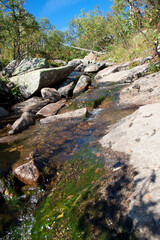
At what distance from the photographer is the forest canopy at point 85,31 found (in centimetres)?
725

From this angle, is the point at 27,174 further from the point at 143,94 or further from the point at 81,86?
the point at 81,86

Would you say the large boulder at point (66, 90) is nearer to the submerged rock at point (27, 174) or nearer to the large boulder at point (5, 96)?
the large boulder at point (5, 96)

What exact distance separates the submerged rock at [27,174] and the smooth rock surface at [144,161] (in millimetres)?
1574

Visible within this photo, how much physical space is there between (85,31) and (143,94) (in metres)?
27.2

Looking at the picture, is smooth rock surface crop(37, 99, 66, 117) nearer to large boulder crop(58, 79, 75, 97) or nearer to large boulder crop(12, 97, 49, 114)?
large boulder crop(12, 97, 49, 114)

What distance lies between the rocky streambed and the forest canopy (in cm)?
550

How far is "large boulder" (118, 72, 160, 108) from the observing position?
5.96 metres

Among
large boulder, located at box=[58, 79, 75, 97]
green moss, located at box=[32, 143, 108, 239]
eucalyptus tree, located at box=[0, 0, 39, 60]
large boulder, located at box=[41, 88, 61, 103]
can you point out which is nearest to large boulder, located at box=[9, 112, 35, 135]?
large boulder, located at box=[41, 88, 61, 103]

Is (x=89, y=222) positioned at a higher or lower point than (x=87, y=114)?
lower

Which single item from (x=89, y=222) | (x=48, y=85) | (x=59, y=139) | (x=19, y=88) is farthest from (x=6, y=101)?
(x=89, y=222)

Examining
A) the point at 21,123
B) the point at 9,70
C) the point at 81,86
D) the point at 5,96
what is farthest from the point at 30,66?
the point at 21,123

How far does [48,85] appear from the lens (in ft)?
35.1

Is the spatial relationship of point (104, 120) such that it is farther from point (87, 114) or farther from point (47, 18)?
point (47, 18)

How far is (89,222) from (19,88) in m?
10.1
